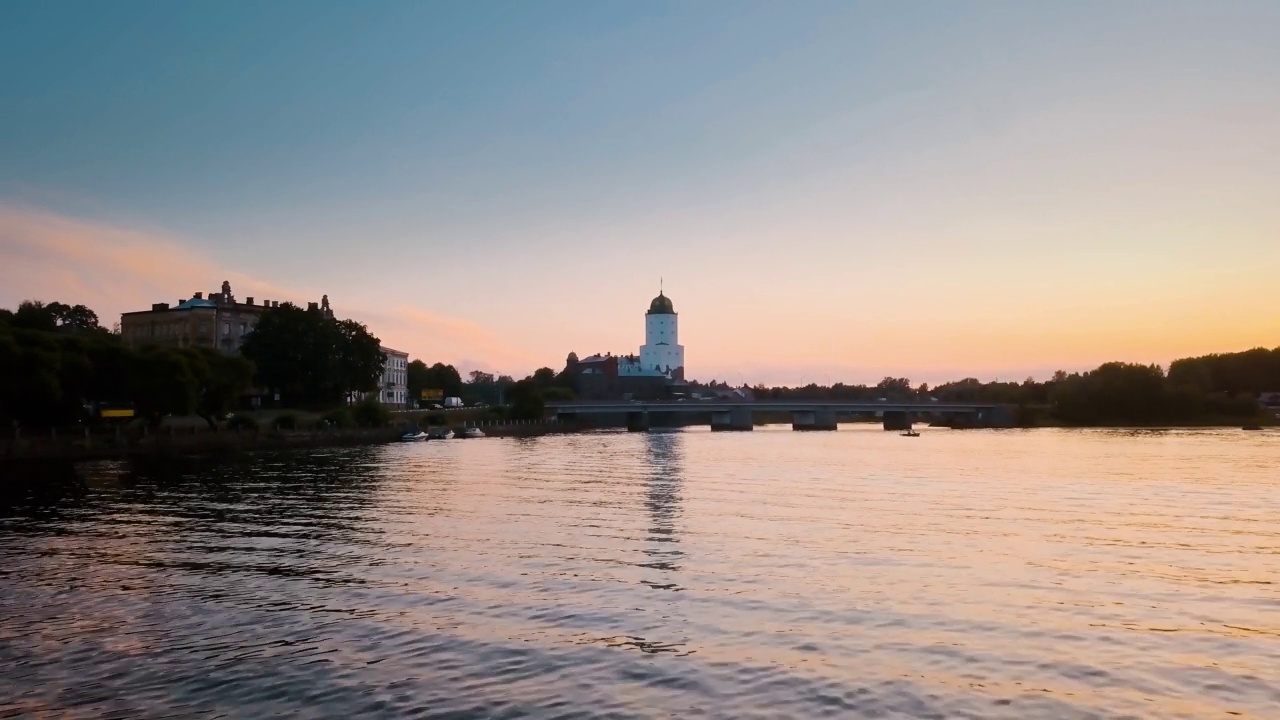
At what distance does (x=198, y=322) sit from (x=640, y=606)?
158 meters

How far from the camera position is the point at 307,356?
441 feet

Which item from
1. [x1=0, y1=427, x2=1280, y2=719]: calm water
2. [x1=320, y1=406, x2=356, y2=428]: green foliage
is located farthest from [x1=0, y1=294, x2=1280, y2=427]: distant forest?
[x1=0, y1=427, x2=1280, y2=719]: calm water

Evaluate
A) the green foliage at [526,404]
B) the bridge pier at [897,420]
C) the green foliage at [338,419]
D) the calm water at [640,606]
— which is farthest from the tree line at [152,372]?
the bridge pier at [897,420]

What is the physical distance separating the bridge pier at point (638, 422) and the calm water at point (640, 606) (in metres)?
138

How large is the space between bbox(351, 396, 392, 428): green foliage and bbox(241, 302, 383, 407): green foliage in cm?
Answer: 879

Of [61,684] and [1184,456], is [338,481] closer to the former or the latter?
[61,684]

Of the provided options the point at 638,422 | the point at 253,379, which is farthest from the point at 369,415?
the point at 638,422

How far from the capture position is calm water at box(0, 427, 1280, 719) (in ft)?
51.3

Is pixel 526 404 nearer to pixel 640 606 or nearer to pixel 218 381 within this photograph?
pixel 218 381

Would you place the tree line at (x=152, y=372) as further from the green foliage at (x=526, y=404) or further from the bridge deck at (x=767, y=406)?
the bridge deck at (x=767, y=406)

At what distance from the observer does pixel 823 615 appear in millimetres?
21281

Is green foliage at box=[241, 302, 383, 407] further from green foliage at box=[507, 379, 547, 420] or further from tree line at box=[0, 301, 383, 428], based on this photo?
green foliage at box=[507, 379, 547, 420]

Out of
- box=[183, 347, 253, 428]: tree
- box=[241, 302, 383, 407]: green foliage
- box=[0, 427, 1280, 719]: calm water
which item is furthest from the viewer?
box=[241, 302, 383, 407]: green foliage

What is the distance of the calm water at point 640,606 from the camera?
1565cm
